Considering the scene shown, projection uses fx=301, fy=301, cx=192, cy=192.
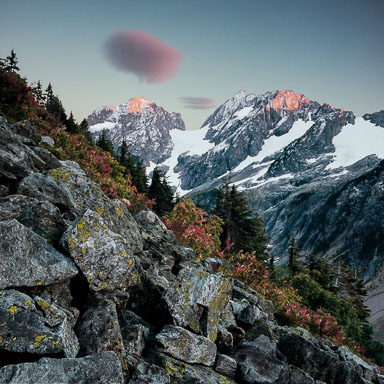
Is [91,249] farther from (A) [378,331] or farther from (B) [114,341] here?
(A) [378,331]

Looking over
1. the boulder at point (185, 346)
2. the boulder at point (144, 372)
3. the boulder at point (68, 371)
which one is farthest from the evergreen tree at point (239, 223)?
the boulder at point (68, 371)

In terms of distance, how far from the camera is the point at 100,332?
192 inches

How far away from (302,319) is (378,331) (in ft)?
222

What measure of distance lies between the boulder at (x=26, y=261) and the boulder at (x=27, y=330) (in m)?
0.31

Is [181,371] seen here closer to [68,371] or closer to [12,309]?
[68,371]

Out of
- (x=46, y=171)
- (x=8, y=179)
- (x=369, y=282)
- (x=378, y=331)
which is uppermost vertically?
(x=46, y=171)

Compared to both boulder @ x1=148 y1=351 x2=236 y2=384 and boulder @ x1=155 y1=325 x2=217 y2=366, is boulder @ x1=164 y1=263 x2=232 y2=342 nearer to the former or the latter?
boulder @ x1=155 y1=325 x2=217 y2=366

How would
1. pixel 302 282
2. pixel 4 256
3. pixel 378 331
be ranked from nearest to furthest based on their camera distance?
pixel 4 256 < pixel 302 282 < pixel 378 331

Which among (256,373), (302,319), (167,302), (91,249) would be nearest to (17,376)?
(91,249)

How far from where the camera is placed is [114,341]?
4.86 m

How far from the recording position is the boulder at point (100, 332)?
4.73 metres

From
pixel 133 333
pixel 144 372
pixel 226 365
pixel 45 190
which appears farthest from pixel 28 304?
pixel 226 365

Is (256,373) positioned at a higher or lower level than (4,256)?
lower

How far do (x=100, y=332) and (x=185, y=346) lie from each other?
1.76 metres
